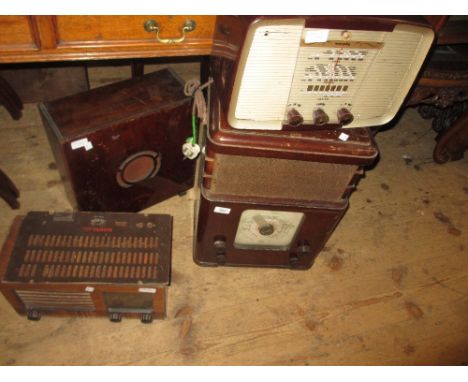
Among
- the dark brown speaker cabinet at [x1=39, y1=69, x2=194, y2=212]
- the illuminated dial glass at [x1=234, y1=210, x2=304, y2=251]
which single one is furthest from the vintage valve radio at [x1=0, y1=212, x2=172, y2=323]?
the illuminated dial glass at [x1=234, y1=210, x2=304, y2=251]

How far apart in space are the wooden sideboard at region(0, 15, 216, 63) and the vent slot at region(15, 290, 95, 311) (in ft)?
2.15

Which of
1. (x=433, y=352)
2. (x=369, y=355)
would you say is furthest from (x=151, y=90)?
(x=433, y=352)

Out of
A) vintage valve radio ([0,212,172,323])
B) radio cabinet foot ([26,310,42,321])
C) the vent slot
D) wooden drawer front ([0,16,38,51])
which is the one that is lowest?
radio cabinet foot ([26,310,42,321])

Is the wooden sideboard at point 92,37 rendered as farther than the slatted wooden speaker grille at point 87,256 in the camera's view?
No

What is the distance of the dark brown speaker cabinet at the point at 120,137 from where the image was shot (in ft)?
3.91

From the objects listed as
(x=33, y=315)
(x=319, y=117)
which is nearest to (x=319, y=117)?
(x=319, y=117)

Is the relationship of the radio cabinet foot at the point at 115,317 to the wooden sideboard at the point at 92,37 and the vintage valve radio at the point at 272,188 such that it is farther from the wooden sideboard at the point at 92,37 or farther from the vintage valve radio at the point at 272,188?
the wooden sideboard at the point at 92,37

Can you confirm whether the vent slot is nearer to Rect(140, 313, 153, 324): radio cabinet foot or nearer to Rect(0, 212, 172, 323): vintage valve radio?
Rect(0, 212, 172, 323): vintage valve radio

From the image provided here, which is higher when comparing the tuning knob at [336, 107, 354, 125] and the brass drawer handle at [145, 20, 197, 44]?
the brass drawer handle at [145, 20, 197, 44]

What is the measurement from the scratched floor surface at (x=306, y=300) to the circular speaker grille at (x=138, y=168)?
22 cm

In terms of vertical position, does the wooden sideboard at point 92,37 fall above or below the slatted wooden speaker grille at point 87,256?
above

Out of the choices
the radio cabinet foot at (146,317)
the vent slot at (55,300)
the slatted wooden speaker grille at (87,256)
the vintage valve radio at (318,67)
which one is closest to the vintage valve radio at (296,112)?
the vintage valve radio at (318,67)

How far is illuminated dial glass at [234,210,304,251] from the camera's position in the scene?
47.9 inches

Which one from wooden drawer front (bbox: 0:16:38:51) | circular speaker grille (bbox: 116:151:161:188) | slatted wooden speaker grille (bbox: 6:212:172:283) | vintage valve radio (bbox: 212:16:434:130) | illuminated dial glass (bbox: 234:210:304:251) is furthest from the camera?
circular speaker grille (bbox: 116:151:161:188)
